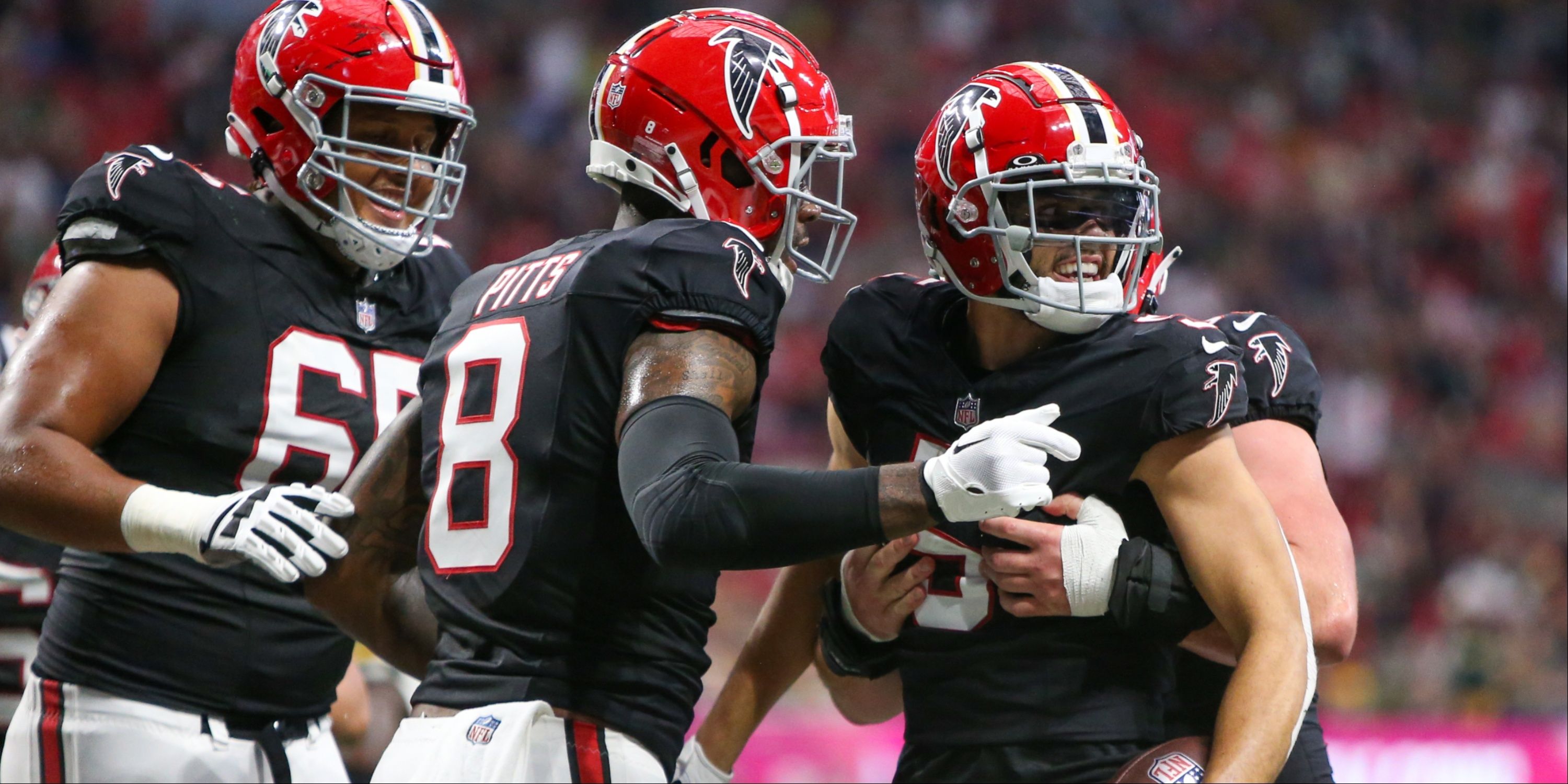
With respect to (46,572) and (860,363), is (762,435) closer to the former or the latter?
(46,572)

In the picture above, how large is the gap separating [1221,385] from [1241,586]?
318 millimetres

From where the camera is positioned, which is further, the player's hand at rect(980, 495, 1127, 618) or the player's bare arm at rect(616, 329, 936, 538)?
the player's hand at rect(980, 495, 1127, 618)

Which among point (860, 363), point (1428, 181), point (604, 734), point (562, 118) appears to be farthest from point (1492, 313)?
point (604, 734)

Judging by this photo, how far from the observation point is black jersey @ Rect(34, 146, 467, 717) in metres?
2.90

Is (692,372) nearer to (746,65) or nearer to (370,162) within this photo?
(746,65)

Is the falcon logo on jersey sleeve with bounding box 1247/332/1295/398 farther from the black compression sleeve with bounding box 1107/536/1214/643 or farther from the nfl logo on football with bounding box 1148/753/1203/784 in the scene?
the nfl logo on football with bounding box 1148/753/1203/784

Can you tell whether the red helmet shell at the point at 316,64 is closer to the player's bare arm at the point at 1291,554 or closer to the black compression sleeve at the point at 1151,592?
the player's bare arm at the point at 1291,554

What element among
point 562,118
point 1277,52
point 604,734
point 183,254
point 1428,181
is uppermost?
point 1277,52

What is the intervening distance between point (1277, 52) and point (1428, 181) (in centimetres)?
163

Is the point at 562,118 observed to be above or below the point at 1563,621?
above

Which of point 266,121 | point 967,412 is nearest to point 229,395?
point 266,121

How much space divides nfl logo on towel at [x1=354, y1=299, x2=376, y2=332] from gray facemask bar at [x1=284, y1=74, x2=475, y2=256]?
15cm

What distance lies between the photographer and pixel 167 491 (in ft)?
8.81

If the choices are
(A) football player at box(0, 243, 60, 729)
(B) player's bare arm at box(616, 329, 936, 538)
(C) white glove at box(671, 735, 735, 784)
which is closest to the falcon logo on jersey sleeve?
(B) player's bare arm at box(616, 329, 936, 538)
